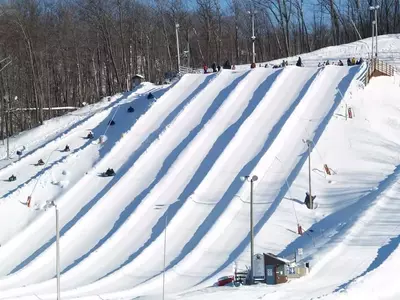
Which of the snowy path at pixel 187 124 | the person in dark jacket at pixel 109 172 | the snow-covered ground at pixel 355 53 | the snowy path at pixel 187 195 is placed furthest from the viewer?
the snow-covered ground at pixel 355 53

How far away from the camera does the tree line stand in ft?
224

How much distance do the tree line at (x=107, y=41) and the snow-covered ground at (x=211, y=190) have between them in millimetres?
20636

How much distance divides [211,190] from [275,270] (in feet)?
36.8

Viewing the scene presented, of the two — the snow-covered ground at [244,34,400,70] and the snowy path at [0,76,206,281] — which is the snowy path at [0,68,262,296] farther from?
the snow-covered ground at [244,34,400,70]

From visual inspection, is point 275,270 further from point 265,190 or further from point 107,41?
point 107,41

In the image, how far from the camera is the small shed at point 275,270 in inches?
884

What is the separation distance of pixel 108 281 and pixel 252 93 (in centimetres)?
2085

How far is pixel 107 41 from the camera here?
67.4 metres

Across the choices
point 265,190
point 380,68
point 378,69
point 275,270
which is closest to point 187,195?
point 265,190

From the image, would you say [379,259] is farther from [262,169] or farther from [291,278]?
[262,169]

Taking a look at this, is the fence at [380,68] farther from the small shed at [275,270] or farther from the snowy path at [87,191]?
the small shed at [275,270]

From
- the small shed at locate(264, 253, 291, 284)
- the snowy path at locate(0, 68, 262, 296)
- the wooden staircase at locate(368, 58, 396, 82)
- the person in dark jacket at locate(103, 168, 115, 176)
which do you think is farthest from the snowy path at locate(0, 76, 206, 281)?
the wooden staircase at locate(368, 58, 396, 82)

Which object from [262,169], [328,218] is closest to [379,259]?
[328,218]

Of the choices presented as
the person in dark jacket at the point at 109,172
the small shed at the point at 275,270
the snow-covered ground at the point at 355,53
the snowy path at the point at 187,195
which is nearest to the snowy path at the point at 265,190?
the snowy path at the point at 187,195
